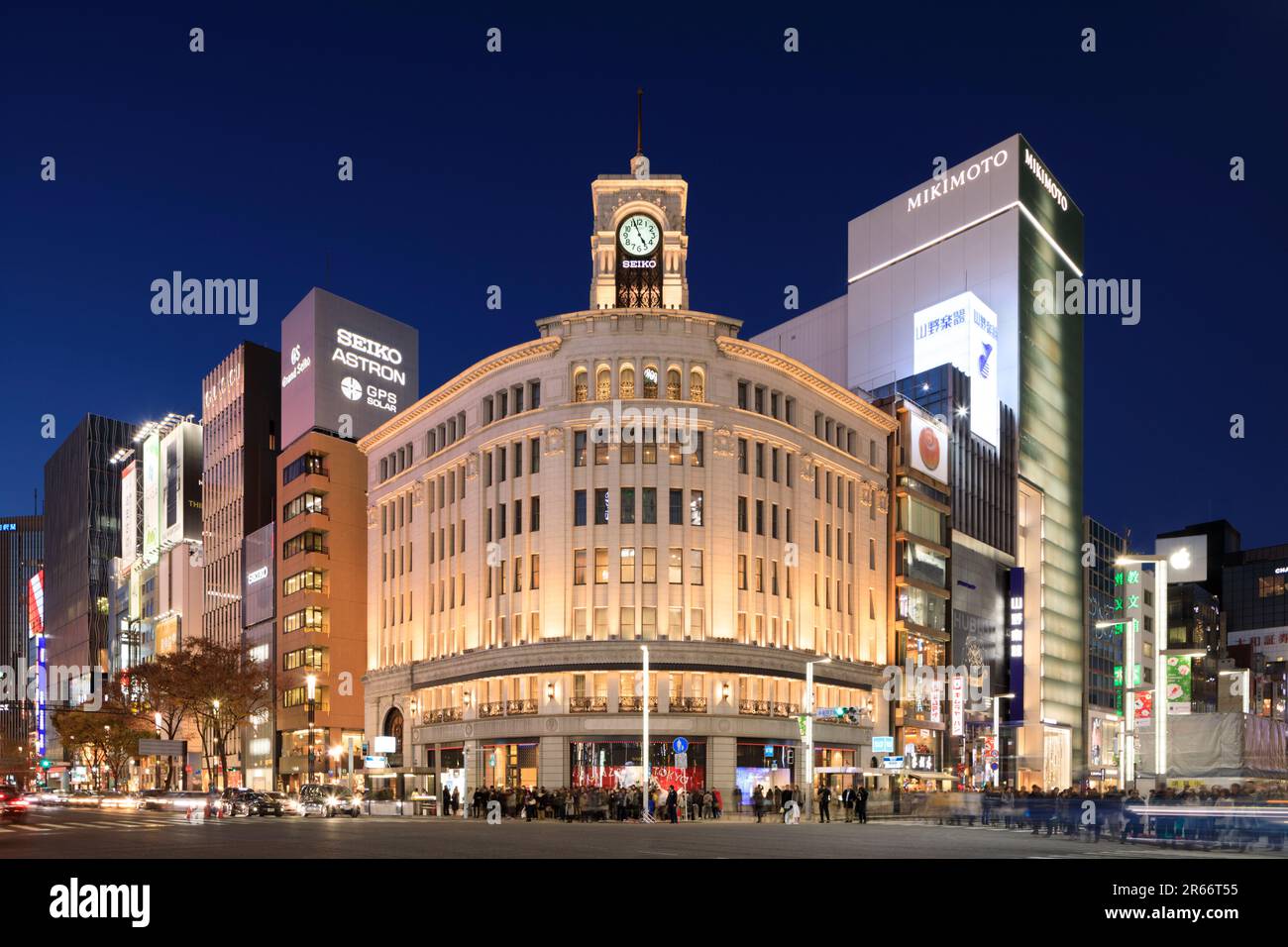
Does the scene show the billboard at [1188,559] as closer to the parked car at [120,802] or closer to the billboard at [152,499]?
the parked car at [120,802]

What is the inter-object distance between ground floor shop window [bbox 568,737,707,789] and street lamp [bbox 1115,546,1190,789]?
3499cm

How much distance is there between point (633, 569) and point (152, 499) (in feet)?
357

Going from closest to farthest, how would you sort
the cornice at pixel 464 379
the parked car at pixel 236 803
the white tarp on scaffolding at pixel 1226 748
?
the white tarp on scaffolding at pixel 1226 748
the parked car at pixel 236 803
the cornice at pixel 464 379

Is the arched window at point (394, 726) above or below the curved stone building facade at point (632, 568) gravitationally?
below

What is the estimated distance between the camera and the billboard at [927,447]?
97.8 metres

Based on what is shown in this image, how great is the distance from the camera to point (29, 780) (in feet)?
619

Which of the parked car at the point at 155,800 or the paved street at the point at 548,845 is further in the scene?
the parked car at the point at 155,800

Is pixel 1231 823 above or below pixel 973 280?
below

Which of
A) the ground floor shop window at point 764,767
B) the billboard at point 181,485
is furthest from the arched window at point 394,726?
the billboard at point 181,485

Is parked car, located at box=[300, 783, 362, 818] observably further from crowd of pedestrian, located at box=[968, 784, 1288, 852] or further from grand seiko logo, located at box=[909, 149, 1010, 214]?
grand seiko logo, located at box=[909, 149, 1010, 214]

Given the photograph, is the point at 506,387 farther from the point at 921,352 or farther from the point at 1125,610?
the point at 921,352

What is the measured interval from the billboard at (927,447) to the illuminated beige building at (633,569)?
10567mm

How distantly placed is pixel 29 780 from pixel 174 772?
6982 centimetres
